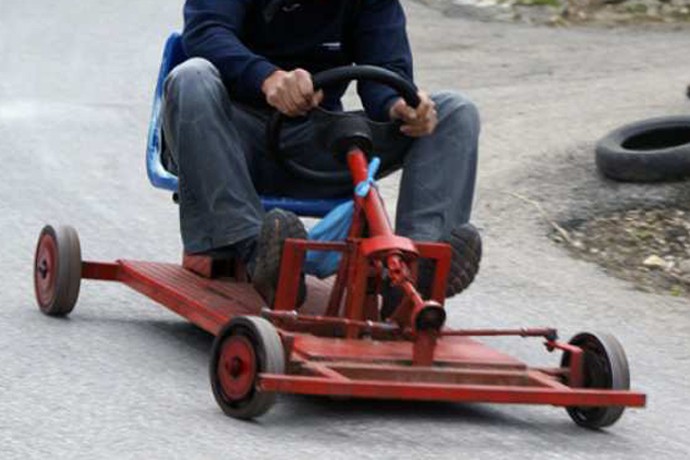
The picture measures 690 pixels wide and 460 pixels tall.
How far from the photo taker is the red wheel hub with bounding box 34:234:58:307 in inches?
234

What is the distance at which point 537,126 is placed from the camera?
10.4 metres

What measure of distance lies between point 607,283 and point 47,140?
3509 mm

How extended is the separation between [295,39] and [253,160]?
414 mm

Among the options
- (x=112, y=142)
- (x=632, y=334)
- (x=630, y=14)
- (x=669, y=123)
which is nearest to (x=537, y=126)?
(x=669, y=123)

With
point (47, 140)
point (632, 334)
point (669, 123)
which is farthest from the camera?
point (47, 140)

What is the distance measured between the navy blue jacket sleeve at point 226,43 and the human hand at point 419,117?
0.39 metres

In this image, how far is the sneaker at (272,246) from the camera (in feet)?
16.6

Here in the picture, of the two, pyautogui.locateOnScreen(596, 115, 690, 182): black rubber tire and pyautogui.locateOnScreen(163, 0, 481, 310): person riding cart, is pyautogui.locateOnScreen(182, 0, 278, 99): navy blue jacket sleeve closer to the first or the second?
pyautogui.locateOnScreen(163, 0, 481, 310): person riding cart

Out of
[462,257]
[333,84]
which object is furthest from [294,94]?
[462,257]

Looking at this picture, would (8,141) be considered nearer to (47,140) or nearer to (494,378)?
(47,140)

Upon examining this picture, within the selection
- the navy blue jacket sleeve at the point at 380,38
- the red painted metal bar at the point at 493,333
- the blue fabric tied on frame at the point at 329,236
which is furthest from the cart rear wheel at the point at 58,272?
the red painted metal bar at the point at 493,333

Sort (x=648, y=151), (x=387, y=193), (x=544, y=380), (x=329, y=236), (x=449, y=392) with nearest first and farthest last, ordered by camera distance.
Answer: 1. (x=449, y=392)
2. (x=544, y=380)
3. (x=329, y=236)
4. (x=648, y=151)
5. (x=387, y=193)

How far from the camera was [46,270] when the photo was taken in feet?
19.8

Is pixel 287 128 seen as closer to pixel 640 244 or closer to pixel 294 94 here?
pixel 294 94
